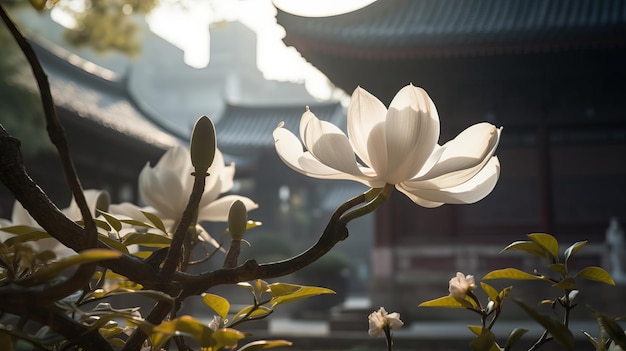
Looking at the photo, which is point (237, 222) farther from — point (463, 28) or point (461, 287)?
point (463, 28)

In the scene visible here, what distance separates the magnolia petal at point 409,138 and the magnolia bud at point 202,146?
16 centimetres

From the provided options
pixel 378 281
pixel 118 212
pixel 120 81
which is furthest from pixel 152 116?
pixel 118 212

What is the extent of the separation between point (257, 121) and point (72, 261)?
18.9 m

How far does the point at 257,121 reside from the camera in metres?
19.2

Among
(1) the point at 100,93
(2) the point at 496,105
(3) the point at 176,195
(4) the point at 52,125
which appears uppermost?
(4) the point at 52,125

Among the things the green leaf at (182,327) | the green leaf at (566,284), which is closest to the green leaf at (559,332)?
the green leaf at (566,284)

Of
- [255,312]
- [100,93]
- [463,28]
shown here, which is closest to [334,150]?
[255,312]

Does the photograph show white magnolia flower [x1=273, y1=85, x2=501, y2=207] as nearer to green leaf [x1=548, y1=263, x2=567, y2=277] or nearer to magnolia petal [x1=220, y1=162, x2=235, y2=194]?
green leaf [x1=548, y1=263, x2=567, y2=277]

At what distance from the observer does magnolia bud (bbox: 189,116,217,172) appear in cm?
61

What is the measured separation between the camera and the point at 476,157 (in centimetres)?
69

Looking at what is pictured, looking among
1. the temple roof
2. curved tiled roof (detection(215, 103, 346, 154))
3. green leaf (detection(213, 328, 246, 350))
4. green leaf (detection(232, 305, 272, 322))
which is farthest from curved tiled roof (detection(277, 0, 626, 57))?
curved tiled roof (detection(215, 103, 346, 154))

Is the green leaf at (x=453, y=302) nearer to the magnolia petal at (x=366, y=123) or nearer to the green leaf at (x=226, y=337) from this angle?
the magnolia petal at (x=366, y=123)

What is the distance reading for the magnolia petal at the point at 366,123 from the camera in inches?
27.8

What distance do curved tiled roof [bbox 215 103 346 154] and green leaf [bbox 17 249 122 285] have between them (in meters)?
16.5
